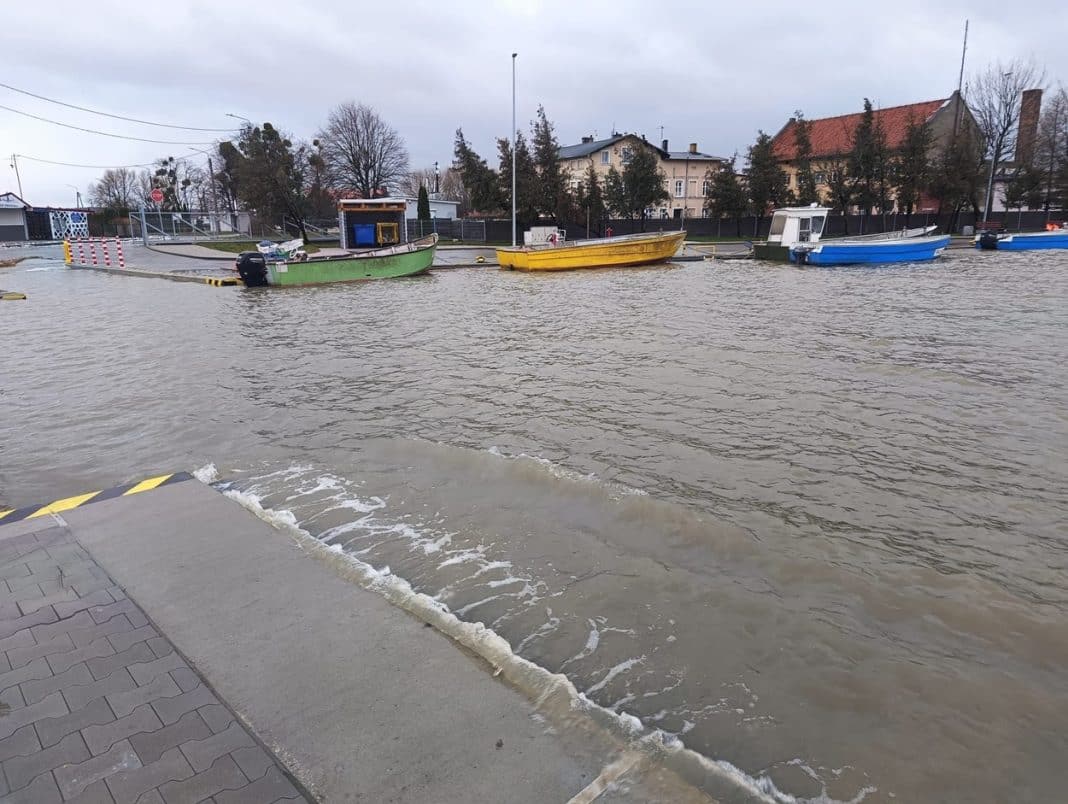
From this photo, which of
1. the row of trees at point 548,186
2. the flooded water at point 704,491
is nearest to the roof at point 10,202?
the row of trees at point 548,186

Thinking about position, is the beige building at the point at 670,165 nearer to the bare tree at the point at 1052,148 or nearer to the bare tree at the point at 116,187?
the bare tree at the point at 1052,148

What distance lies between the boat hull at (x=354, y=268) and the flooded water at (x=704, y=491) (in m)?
11.8

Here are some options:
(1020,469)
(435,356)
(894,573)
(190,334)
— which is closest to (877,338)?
(1020,469)

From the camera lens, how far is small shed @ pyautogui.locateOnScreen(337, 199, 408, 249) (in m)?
34.2

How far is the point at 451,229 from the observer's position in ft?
189

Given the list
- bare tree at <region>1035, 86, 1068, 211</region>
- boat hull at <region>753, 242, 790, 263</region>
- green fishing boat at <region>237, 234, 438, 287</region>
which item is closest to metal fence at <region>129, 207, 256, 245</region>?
green fishing boat at <region>237, 234, 438, 287</region>

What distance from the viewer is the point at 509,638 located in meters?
3.84

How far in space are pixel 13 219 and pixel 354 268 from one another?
5544 centimetres

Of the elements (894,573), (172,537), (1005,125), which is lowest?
(894,573)

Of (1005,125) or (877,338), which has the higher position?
(1005,125)

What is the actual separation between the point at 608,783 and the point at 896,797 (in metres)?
1.20

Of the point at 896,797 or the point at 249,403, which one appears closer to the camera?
the point at 896,797

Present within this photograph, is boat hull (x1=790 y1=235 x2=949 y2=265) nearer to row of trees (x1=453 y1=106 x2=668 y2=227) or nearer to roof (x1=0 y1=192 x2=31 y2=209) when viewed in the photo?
row of trees (x1=453 y1=106 x2=668 y2=227)

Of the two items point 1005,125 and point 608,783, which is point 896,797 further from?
point 1005,125
